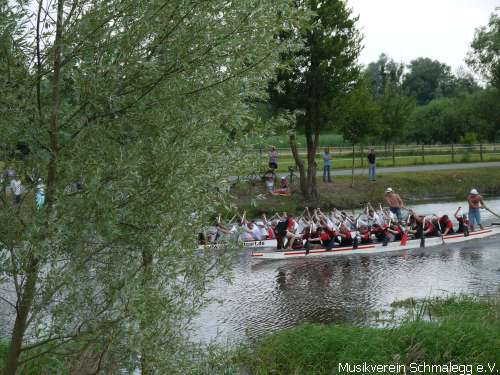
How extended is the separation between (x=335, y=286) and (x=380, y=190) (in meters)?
19.0

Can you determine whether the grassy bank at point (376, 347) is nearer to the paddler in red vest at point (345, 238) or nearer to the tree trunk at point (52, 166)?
the tree trunk at point (52, 166)

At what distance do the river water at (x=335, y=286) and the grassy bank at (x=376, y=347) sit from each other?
1548 mm

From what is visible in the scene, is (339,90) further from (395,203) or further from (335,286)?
(335,286)

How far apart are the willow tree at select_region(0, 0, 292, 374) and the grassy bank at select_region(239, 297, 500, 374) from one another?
464 cm

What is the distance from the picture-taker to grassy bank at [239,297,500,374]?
1046 centimetres

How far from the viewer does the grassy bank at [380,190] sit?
106 ft

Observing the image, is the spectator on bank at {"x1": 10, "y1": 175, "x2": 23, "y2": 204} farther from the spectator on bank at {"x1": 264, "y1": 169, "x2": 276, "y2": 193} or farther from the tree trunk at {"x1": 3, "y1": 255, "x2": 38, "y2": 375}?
the spectator on bank at {"x1": 264, "y1": 169, "x2": 276, "y2": 193}

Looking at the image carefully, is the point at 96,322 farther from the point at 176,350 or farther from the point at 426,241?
the point at 426,241

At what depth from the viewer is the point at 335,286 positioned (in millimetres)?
18094

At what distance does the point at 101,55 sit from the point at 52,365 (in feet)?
9.81

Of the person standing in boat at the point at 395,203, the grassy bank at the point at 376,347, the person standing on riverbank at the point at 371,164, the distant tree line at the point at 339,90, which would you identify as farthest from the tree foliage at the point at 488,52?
the grassy bank at the point at 376,347

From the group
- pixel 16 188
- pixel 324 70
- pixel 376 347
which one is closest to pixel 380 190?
pixel 324 70

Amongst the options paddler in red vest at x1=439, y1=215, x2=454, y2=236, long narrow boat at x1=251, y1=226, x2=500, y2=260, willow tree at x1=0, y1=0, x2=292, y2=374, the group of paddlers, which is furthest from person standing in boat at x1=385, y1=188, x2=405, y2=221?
willow tree at x1=0, y1=0, x2=292, y2=374

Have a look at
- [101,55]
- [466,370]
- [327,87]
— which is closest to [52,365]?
[101,55]
